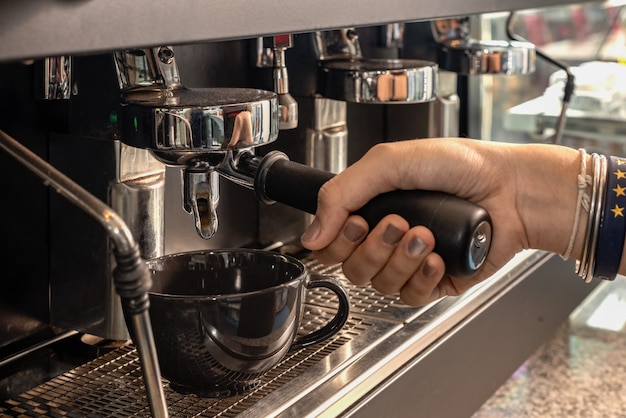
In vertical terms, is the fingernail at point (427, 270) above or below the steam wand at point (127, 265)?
below

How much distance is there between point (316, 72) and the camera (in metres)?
0.98

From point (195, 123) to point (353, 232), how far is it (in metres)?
0.14

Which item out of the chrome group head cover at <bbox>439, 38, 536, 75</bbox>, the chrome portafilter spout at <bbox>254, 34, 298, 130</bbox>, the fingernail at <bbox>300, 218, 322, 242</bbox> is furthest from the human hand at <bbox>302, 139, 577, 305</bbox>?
the chrome group head cover at <bbox>439, 38, 536, 75</bbox>

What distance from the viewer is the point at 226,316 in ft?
1.95

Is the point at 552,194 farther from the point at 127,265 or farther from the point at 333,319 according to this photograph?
the point at 127,265

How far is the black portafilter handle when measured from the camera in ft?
1.93

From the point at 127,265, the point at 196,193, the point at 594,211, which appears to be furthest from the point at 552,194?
the point at 127,265

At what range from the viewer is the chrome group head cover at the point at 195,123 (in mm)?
592

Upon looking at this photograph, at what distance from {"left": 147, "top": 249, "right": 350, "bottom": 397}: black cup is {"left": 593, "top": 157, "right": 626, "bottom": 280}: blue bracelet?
211mm

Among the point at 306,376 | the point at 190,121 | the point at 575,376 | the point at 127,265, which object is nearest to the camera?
the point at 127,265

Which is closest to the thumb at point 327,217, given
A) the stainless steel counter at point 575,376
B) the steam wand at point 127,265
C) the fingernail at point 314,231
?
the fingernail at point 314,231

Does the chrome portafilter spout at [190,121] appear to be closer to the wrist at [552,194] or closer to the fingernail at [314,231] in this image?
the fingernail at [314,231]

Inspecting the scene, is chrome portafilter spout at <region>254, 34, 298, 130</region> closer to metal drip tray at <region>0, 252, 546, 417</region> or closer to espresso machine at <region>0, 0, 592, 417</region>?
espresso machine at <region>0, 0, 592, 417</region>

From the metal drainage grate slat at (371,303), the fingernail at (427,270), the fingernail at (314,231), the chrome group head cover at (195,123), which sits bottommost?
the metal drainage grate slat at (371,303)
